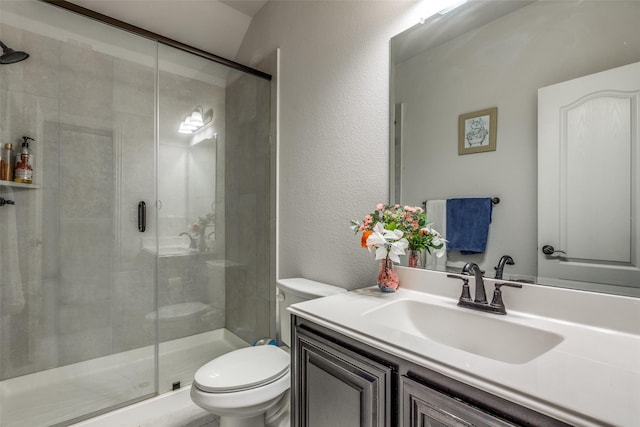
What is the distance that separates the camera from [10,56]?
A: 159cm

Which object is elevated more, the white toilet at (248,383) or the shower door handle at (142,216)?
the shower door handle at (142,216)

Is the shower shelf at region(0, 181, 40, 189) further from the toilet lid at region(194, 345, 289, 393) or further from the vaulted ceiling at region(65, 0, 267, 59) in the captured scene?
the toilet lid at region(194, 345, 289, 393)

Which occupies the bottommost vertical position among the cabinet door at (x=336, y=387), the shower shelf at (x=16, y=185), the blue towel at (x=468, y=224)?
the cabinet door at (x=336, y=387)

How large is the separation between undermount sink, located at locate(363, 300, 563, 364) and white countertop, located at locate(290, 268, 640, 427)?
0.07 feet

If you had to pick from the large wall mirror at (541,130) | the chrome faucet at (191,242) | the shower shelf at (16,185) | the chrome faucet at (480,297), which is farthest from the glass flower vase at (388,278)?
the shower shelf at (16,185)

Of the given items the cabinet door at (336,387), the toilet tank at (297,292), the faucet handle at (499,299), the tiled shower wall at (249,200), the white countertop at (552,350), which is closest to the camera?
the white countertop at (552,350)

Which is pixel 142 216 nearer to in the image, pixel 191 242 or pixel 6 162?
pixel 191 242

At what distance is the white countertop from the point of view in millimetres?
512

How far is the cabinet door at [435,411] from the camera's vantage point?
59cm

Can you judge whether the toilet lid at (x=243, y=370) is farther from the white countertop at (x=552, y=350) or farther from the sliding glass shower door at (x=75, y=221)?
the sliding glass shower door at (x=75, y=221)

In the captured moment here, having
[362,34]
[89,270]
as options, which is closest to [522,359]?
[362,34]

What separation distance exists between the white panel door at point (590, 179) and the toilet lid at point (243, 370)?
3.72 feet

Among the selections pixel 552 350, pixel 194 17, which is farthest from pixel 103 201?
pixel 552 350

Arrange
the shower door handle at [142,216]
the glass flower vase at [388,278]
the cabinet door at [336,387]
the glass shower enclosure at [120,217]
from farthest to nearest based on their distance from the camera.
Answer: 1. the shower door handle at [142,216]
2. the glass shower enclosure at [120,217]
3. the glass flower vase at [388,278]
4. the cabinet door at [336,387]
